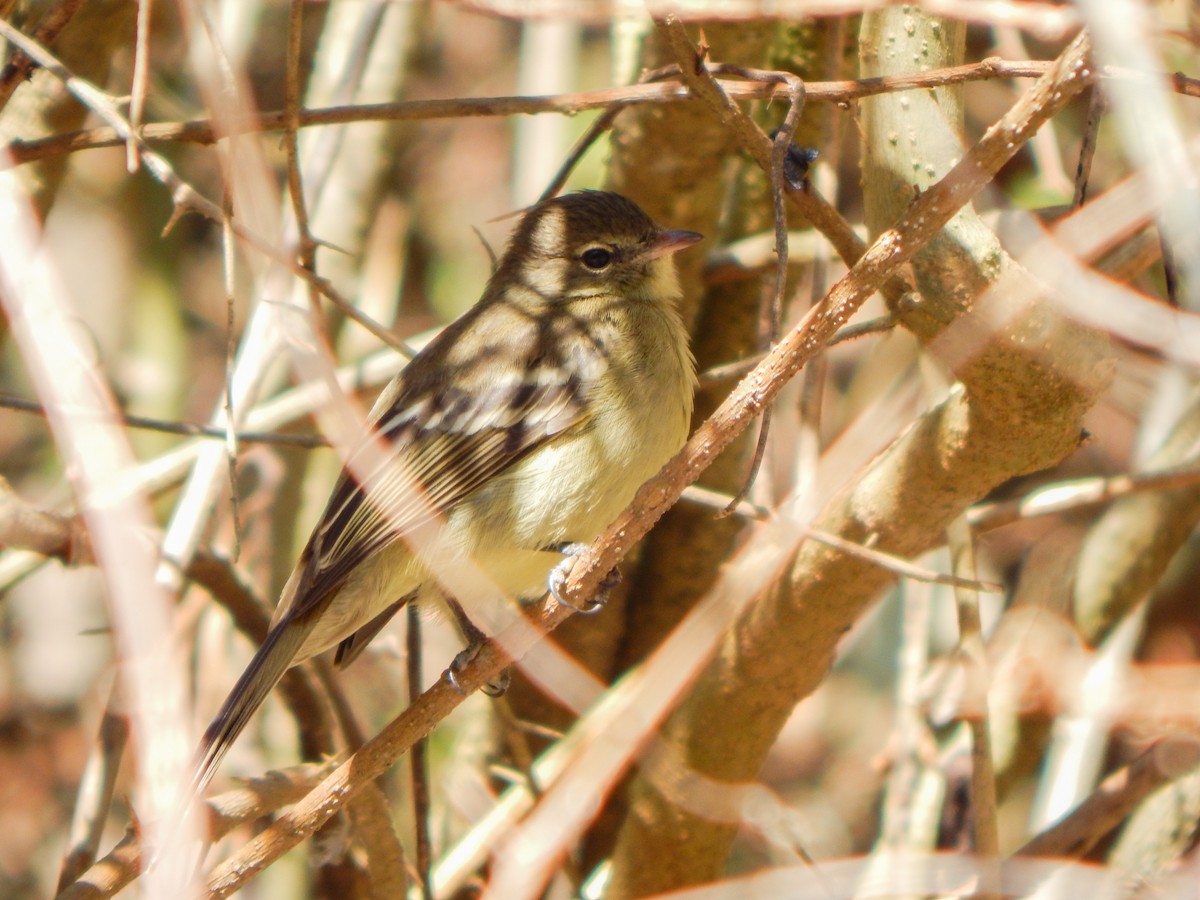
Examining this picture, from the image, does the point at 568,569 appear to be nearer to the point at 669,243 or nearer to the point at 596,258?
the point at 669,243

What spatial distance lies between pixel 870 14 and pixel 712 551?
6.91ft

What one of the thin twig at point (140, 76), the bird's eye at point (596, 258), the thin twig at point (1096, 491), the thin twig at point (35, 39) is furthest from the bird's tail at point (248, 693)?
the thin twig at point (1096, 491)

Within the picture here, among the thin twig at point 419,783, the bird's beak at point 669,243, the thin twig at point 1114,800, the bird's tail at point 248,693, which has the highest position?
the bird's beak at point 669,243

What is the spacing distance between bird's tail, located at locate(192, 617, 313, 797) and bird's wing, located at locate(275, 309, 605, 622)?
15 centimetres

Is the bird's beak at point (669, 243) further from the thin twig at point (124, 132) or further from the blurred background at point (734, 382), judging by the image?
the thin twig at point (124, 132)

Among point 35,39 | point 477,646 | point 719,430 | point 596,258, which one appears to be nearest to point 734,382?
point 596,258

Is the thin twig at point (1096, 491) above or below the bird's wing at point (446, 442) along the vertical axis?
below

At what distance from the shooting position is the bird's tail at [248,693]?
3154 mm

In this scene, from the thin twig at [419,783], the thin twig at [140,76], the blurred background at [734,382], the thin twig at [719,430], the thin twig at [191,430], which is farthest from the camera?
the thin twig at [419,783]

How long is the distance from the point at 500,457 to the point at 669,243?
88 cm

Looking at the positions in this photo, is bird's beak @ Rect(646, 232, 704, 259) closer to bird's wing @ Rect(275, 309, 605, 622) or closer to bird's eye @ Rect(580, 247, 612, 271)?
bird's eye @ Rect(580, 247, 612, 271)

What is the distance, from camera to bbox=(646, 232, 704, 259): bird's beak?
13.2ft

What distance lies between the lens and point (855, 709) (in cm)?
637

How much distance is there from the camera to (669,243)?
406 cm
